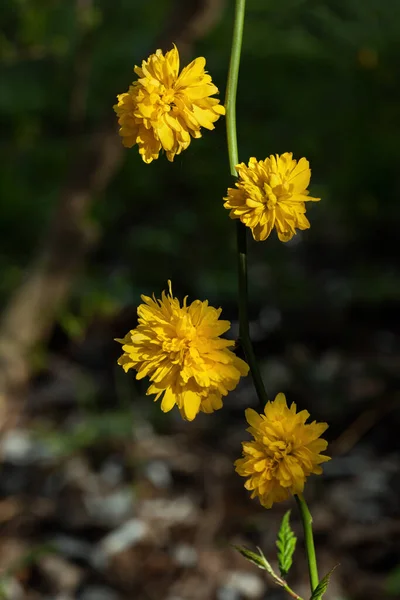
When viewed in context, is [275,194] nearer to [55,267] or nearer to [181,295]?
[55,267]

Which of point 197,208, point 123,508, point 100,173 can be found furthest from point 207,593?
point 197,208

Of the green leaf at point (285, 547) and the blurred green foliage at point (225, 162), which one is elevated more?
the blurred green foliage at point (225, 162)

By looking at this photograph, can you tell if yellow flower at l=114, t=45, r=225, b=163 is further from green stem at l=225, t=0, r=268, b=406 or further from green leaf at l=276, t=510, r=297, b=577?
green leaf at l=276, t=510, r=297, b=577

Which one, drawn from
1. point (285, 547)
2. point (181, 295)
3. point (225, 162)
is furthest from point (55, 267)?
point (285, 547)

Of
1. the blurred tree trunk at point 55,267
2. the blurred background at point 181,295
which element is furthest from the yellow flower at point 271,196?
the blurred tree trunk at point 55,267

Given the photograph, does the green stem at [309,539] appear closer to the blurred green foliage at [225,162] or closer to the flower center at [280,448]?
the flower center at [280,448]

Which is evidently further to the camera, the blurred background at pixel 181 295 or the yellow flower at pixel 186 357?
the blurred background at pixel 181 295

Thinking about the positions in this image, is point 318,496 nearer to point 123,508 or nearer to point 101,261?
point 123,508
